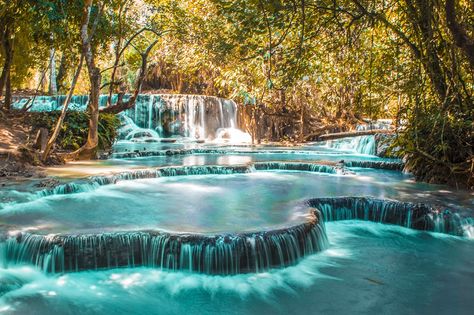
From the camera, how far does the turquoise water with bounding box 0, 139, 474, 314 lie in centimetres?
480

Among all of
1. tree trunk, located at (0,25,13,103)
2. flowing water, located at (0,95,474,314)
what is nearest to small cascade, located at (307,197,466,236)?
flowing water, located at (0,95,474,314)

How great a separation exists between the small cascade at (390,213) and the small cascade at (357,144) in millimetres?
9807

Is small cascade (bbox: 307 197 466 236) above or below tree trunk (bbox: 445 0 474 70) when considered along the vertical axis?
below

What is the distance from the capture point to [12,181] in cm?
871

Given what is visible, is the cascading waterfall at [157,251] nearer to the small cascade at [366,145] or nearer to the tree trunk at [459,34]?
the tree trunk at [459,34]

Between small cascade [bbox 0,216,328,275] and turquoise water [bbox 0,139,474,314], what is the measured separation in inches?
4.1

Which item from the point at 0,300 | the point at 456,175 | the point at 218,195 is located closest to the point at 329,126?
the point at 456,175

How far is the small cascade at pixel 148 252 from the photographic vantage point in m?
5.34

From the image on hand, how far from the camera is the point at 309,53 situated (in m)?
8.48

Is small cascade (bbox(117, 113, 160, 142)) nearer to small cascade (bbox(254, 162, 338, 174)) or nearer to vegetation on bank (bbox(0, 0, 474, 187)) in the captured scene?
vegetation on bank (bbox(0, 0, 474, 187))

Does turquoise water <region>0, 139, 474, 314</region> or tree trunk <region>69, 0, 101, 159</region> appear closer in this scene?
turquoise water <region>0, 139, 474, 314</region>

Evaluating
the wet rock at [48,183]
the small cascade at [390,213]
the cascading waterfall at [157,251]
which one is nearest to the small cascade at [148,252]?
the cascading waterfall at [157,251]

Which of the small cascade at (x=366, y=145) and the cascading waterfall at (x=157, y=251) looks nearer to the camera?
the cascading waterfall at (x=157, y=251)

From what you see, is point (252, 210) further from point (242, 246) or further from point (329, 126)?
point (329, 126)
